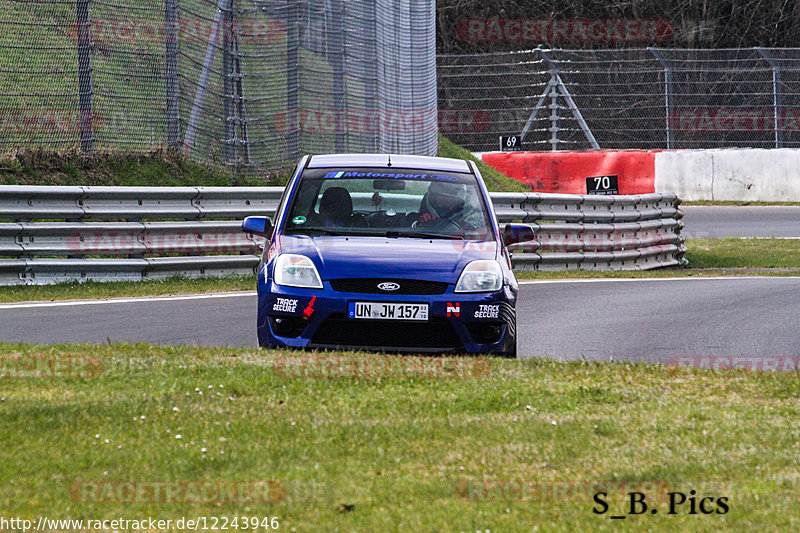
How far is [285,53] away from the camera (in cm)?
1812

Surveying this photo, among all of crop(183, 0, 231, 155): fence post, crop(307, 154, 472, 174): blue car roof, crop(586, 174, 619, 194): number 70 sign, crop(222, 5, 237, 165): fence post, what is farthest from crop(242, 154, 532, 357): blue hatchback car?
crop(586, 174, 619, 194): number 70 sign

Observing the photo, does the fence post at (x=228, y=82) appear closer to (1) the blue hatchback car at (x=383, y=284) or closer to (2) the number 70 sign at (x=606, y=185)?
(2) the number 70 sign at (x=606, y=185)

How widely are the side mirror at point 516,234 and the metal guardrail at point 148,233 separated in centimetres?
587

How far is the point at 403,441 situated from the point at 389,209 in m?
4.01

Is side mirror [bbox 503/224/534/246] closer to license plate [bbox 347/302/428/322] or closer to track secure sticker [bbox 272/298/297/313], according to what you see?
license plate [bbox 347/302/428/322]

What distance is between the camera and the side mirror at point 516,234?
8.63 metres

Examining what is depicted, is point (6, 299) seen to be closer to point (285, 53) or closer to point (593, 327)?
point (593, 327)

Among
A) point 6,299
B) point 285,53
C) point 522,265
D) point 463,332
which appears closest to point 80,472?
point 463,332

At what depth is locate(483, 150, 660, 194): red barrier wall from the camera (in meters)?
27.3

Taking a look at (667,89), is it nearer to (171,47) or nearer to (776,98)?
(776,98)

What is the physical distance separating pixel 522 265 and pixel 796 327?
524cm

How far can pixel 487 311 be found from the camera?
300 inches

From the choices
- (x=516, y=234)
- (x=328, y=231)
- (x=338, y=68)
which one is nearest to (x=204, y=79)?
(x=338, y=68)

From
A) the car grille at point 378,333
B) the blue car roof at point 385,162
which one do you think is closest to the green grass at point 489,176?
the blue car roof at point 385,162
